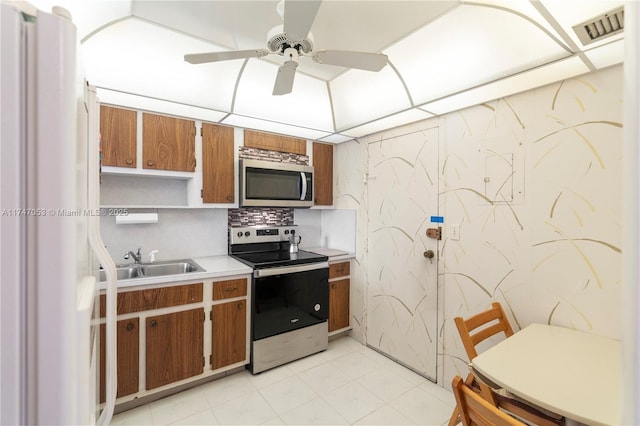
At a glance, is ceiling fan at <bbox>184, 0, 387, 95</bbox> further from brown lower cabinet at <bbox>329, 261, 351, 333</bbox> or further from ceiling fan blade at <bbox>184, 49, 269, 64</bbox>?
brown lower cabinet at <bbox>329, 261, 351, 333</bbox>

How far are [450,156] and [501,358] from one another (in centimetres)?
151

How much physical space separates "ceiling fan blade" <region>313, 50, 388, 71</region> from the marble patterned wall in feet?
3.57

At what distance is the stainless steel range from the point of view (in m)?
2.51

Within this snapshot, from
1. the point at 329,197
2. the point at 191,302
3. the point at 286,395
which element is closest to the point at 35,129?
the point at 191,302

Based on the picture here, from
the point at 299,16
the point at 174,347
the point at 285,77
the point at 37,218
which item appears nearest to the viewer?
the point at 37,218

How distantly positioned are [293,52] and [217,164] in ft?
5.11

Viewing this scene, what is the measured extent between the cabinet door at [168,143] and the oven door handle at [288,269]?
1108 mm

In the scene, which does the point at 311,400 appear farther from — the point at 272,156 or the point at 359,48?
the point at 359,48

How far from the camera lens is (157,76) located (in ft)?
6.70

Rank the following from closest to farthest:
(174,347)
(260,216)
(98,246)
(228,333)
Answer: (98,246)
(174,347)
(228,333)
(260,216)

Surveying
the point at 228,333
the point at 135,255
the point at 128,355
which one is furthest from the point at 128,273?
the point at 228,333

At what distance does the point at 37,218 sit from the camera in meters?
0.46

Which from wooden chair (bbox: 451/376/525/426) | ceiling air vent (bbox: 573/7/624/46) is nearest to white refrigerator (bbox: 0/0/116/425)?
wooden chair (bbox: 451/376/525/426)

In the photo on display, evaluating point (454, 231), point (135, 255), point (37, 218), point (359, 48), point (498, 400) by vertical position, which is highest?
point (359, 48)
